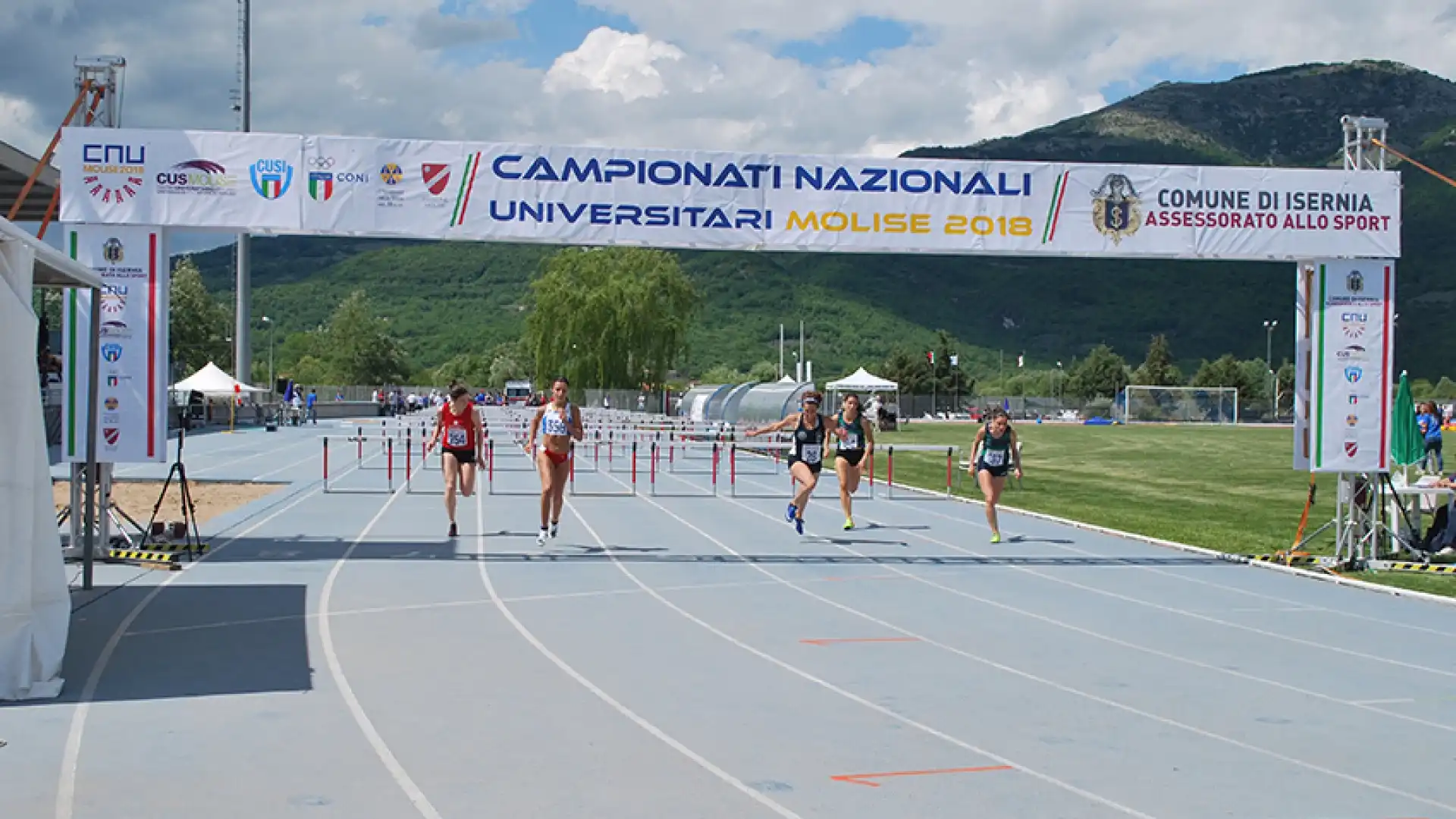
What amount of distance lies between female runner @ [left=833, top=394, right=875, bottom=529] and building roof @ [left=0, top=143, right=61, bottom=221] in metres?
10.2

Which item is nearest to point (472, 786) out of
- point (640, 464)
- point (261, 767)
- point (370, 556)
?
point (261, 767)

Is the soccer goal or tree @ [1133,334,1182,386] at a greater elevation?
tree @ [1133,334,1182,386]

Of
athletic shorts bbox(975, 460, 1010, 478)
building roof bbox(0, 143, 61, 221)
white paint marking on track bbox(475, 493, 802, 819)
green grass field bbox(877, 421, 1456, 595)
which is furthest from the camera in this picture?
green grass field bbox(877, 421, 1456, 595)

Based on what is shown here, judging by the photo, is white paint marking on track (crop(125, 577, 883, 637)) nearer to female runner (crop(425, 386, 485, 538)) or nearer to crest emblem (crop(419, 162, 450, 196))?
female runner (crop(425, 386, 485, 538))

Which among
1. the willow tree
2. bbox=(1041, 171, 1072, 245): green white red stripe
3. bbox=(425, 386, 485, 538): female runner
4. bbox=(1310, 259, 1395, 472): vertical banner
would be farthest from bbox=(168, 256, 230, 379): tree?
bbox=(1310, 259, 1395, 472): vertical banner

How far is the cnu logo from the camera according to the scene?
1451 centimetres

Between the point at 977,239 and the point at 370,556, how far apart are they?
7379mm

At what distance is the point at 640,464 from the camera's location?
1393 inches

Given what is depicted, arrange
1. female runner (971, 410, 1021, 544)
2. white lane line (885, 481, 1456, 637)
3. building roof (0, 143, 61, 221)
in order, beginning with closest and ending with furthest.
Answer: white lane line (885, 481, 1456, 637) < female runner (971, 410, 1021, 544) < building roof (0, 143, 61, 221)

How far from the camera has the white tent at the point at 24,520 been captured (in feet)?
26.5

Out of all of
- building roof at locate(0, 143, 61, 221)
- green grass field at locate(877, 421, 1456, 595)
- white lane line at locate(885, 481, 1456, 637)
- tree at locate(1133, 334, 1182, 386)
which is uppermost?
building roof at locate(0, 143, 61, 221)

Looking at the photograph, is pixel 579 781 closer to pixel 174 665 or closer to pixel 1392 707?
pixel 174 665

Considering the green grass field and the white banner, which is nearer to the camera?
the white banner

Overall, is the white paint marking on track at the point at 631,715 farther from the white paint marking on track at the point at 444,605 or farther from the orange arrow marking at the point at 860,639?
the orange arrow marking at the point at 860,639
